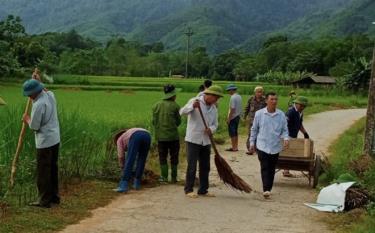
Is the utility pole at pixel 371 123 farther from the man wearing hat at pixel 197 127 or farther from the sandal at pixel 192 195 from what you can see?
the sandal at pixel 192 195

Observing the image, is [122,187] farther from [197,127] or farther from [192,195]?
→ [197,127]

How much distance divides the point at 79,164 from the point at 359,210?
459cm

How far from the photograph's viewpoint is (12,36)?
5894cm

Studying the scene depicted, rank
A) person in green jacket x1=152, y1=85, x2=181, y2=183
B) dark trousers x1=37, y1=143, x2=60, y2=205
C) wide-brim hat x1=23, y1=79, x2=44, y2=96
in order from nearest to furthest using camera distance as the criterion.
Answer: wide-brim hat x1=23, y1=79, x2=44, y2=96
dark trousers x1=37, y1=143, x2=60, y2=205
person in green jacket x1=152, y1=85, x2=181, y2=183

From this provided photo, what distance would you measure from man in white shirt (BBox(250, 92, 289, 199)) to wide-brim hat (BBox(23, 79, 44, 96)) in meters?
3.62

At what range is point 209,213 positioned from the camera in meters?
8.20

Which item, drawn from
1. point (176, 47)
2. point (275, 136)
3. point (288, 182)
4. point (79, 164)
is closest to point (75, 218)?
point (79, 164)

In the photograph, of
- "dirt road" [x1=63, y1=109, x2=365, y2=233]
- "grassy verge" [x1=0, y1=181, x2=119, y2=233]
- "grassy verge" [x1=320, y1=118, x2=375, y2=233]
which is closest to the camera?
"grassy verge" [x1=0, y1=181, x2=119, y2=233]

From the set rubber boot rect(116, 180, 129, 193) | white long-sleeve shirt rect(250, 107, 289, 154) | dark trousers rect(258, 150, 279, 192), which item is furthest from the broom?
rubber boot rect(116, 180, 129, 193)

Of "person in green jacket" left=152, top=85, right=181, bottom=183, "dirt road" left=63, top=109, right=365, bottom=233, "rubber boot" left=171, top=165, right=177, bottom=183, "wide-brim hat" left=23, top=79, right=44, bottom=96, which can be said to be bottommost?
"dirt road" left=63, top=109, right=365, bottom=233

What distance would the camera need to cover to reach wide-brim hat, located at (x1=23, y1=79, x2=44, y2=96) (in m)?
7.64

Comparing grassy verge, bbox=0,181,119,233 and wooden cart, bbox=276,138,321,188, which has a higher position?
wooden cart, bbox=276,138,321,188

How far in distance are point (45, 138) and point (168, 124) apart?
2852mm

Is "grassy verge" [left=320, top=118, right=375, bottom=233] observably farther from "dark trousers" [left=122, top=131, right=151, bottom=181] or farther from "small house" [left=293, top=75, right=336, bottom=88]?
"small house" [left=293, top=75, right=336, bottom=88]
